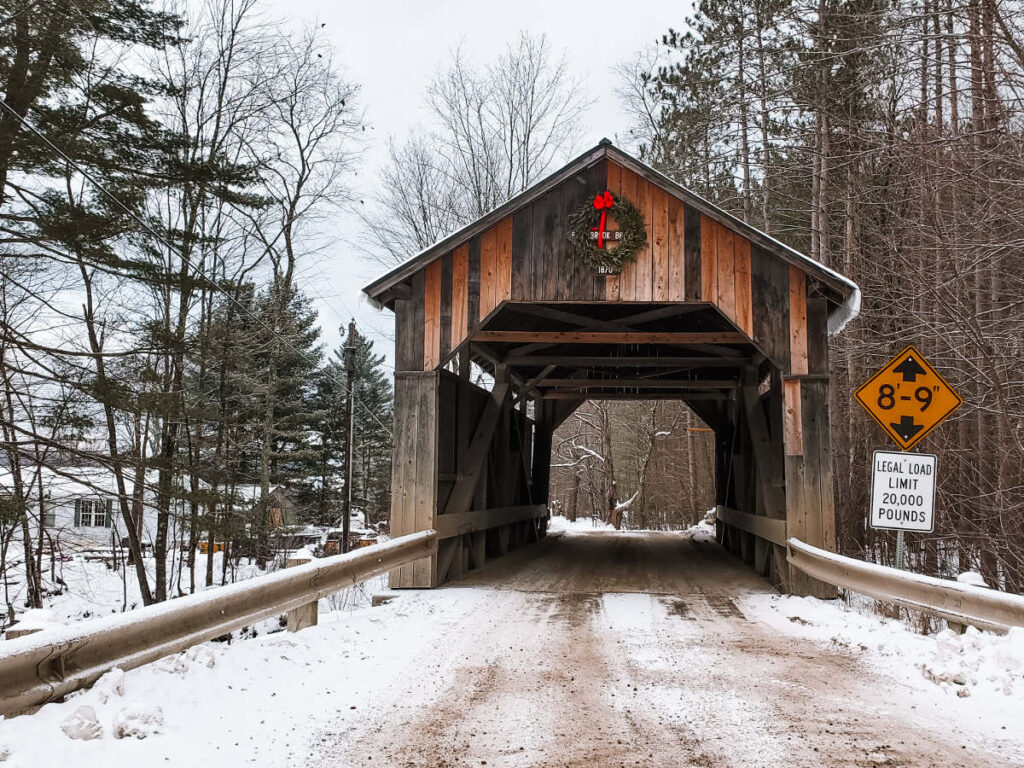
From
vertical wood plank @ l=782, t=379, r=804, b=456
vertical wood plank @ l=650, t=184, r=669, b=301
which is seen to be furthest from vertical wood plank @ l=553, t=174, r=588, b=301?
vertical wood plank @ l=782, t=379, r=804, b=456

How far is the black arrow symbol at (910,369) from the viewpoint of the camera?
22.2ft

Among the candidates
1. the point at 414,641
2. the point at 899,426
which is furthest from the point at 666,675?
the point at 899,426

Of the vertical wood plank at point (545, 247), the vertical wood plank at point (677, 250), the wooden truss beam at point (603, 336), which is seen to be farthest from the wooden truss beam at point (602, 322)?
the vertical wood plank at point (545, 247)

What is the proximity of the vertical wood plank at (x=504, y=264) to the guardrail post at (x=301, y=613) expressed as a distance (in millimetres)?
3978

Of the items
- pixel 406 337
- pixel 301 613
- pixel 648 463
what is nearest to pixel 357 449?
pixel 648 463

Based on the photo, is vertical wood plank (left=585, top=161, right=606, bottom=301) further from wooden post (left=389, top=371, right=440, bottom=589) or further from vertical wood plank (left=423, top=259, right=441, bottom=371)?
wooden post (left=389, top=371, right=440, bottom=589)

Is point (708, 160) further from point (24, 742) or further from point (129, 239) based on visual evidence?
point (24, 742)

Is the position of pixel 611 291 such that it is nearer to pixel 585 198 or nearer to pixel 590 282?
pixel 590 282

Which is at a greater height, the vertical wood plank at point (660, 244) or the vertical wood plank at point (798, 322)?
the vertical wood plank at point (660, 244)

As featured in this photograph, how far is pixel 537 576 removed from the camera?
10195mm

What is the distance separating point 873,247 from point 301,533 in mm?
19438

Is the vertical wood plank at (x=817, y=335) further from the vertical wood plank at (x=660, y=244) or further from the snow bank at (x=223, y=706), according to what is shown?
the snow bank at (x=223, y=706)

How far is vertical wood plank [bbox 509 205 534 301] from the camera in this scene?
8891 millimetres

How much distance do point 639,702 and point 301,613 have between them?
2.60 m
